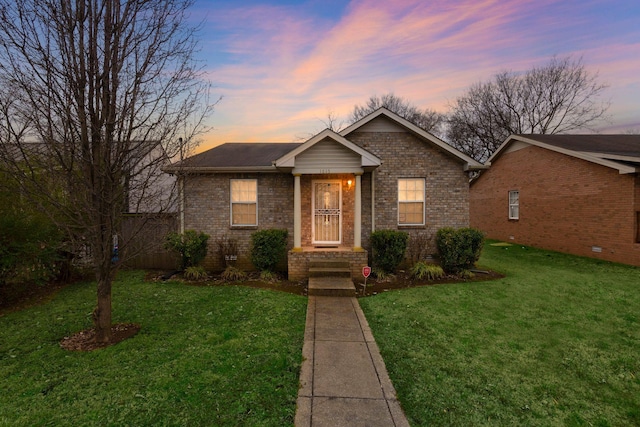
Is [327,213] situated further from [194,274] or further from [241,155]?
[194,274]

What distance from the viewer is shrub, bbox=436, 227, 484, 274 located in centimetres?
884

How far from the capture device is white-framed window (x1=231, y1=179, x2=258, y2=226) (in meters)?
9.89

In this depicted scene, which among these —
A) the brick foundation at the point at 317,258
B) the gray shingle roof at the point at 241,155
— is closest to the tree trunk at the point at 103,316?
the brick foundation at the point at 317,258

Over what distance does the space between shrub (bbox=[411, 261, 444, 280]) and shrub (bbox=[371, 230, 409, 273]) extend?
0.55m

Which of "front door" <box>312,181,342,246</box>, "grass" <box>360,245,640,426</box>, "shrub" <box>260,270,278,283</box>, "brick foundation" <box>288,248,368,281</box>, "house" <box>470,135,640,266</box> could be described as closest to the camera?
"grass" <box>360,245,640,426</box>

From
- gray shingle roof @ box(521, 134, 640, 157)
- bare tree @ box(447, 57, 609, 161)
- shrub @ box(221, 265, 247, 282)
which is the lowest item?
shrub @ box(221, 265, 247, 282)

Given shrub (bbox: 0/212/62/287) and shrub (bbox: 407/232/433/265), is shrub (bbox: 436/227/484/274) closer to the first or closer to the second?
shrub (bbox: 407/232/433/265)

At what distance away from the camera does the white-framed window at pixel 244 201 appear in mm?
9891

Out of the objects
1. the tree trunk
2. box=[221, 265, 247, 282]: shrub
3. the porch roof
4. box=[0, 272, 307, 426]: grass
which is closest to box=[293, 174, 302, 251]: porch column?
the porch roof

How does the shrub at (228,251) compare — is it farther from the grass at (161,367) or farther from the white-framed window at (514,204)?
the white-framed window at (514,204)

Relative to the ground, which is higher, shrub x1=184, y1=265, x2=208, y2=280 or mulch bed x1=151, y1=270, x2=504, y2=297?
shrub x1=184, y1=265, x2=208, y2=280

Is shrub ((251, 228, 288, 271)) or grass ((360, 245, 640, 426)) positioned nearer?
grass ((360, 245, 640, 426))

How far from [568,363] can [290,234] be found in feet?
24.5

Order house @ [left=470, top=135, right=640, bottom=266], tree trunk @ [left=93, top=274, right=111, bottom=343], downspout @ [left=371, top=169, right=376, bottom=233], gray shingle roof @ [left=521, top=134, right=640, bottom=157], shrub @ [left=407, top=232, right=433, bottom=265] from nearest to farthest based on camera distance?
tree trunk @ [left=93, top=274, right=111, bottom=343] < shrub @ [left=407, top=232, right=433, bottom=265] < downspout @ [left=371, top=169, right=376, bottom=233] < house @ [left=470, top=135, right=640, bottom=266] < gray shingle roof @ [left=521, top=134, right=640, bottom=157]
